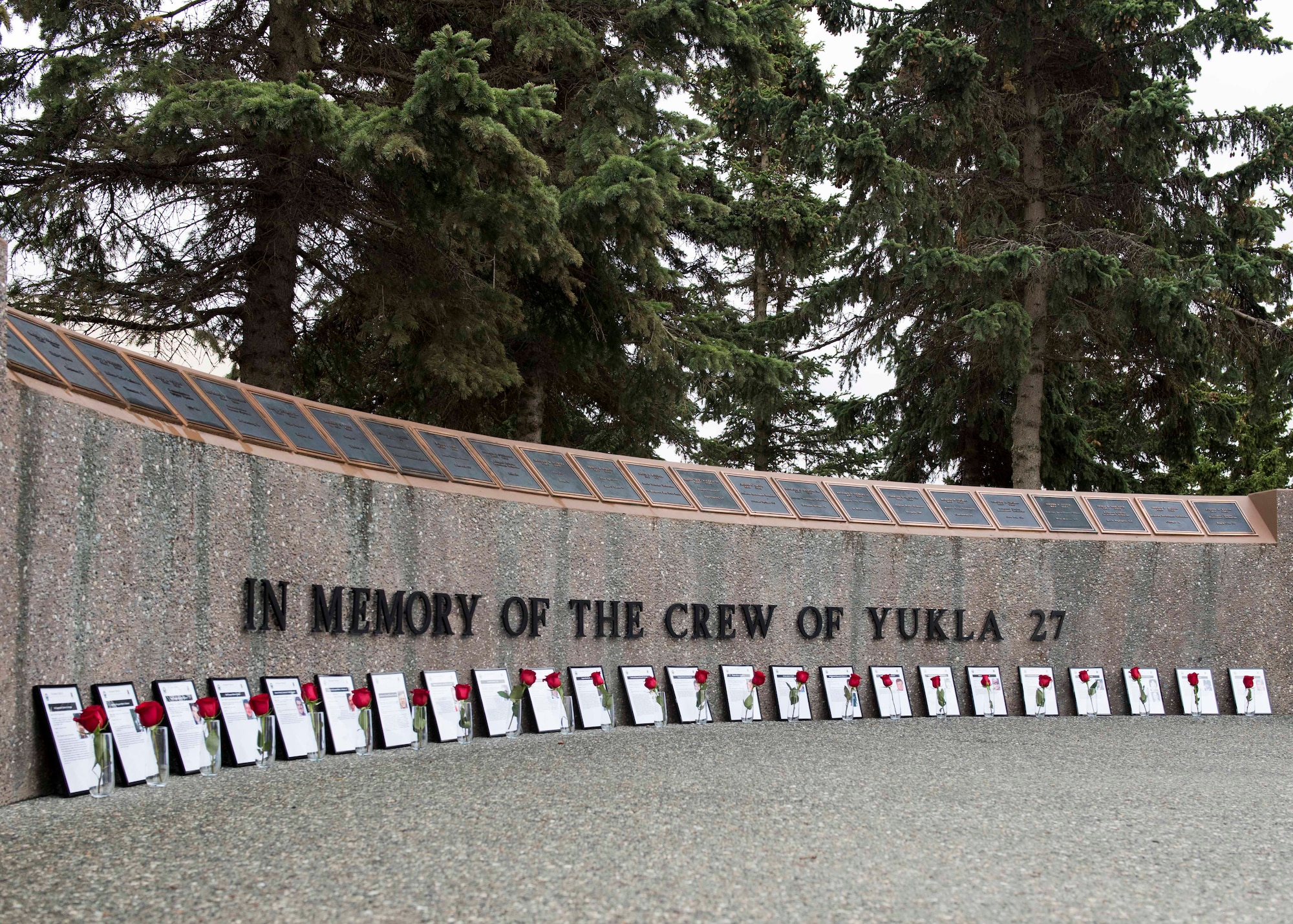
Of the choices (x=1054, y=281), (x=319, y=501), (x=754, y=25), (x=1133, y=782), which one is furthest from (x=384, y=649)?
(x=1054, y=281)

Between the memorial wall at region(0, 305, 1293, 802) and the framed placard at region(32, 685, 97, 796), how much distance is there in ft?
0.31

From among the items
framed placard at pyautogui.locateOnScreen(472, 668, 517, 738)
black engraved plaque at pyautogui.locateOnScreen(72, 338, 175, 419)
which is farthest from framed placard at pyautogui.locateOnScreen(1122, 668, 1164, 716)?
black engraved plaque at pyautogui.locateOnScreen(72, 338, 175, 419)

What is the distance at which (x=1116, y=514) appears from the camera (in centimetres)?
1297

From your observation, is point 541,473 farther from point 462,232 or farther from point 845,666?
point 845,666

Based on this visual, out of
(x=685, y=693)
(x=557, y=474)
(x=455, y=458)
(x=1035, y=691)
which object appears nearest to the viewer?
(x=455, y=458)

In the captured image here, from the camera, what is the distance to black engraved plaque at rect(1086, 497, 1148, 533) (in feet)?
42.0

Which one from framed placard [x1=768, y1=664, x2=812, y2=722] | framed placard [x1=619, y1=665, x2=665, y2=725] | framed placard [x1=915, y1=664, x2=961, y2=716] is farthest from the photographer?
framed placard [x1=915, y1=664, x2=961, y2=716]

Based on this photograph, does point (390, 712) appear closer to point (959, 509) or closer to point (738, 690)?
point (738, 690)

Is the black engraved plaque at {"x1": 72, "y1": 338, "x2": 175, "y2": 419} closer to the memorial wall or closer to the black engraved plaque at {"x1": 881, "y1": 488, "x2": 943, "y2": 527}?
the memorial wall

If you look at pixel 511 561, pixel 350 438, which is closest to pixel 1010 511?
pixel 511 561

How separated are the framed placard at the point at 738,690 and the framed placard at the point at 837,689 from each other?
731mm

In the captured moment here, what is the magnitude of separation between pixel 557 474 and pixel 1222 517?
26.1 ft

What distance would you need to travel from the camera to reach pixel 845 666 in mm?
11398

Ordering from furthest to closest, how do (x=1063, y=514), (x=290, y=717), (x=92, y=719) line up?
(x=1063, y=514), (x=290, y=717), (x=92, y=719)
